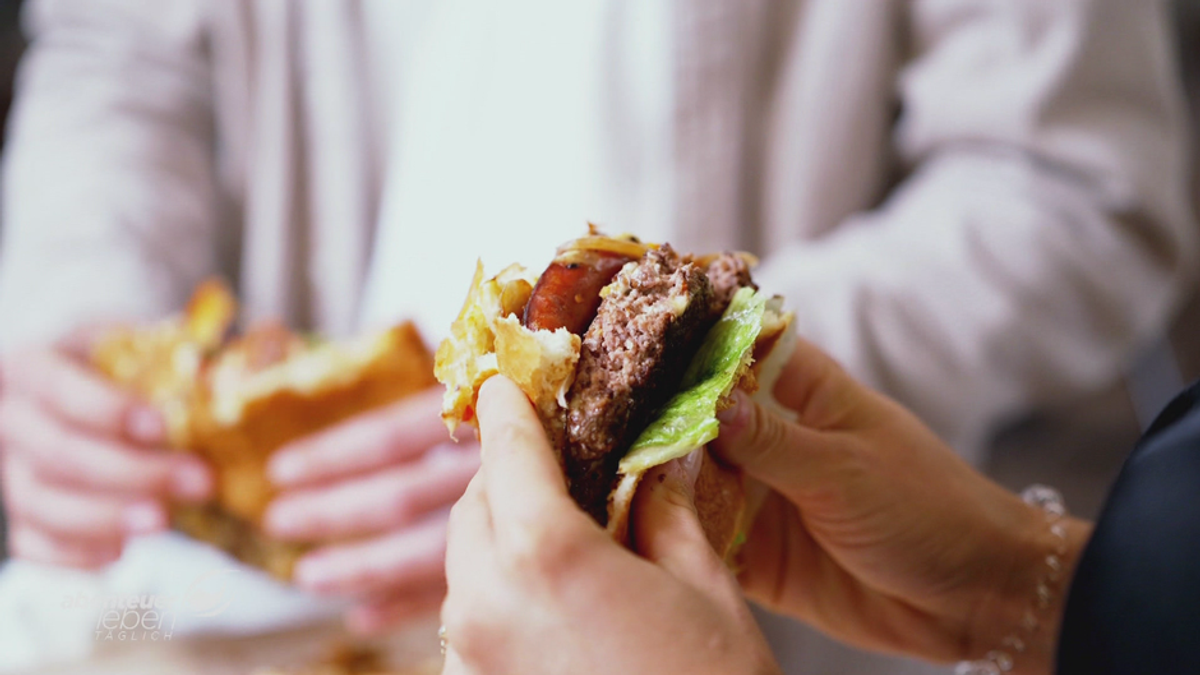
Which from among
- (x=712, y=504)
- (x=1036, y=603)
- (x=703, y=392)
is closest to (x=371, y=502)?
(x=712, y=504)

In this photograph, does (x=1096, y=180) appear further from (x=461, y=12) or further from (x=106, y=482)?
(x=106, y=482)

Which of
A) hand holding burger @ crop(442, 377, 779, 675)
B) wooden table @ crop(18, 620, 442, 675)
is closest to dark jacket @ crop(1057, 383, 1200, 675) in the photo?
hand holding burger @ crop(442, 377, 779, 675)

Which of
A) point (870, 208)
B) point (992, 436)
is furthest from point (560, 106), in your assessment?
point (992, 436)

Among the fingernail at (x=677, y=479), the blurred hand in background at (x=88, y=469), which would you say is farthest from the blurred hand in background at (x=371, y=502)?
the fingernail at (x=677, y=479)

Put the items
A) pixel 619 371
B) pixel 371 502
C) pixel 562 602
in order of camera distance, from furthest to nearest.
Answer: pixel 371 502
pixel 619 371
pixel 562 602

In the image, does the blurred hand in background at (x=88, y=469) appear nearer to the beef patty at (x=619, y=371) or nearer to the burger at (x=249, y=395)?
the burger at (x=249, y=395)

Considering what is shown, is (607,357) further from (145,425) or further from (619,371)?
(145,425)
